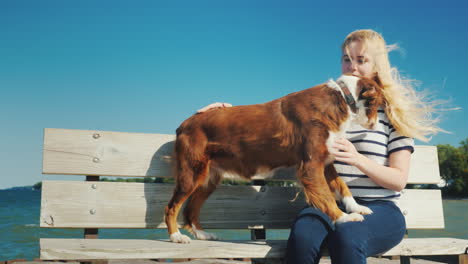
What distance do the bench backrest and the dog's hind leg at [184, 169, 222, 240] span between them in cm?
16

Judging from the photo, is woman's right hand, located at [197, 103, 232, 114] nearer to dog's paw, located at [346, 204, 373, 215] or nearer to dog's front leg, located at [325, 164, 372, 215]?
dog's front leg, located at [325, 164, 372, 215]

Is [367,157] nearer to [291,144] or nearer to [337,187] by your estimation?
[337,187]

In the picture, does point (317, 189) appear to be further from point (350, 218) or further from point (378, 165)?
point (378, 165)

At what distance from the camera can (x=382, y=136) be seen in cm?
280

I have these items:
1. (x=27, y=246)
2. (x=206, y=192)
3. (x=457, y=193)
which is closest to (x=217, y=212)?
(x=206, y=192)

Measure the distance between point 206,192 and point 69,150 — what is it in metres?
1.08

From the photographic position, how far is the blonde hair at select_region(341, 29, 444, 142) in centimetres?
274

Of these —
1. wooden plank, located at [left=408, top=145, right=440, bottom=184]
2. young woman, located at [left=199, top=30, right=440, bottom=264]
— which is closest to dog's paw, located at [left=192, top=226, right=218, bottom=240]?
young woman, located at [left=199, top=30, right=440, bottom=264]

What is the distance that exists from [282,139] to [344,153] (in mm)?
416

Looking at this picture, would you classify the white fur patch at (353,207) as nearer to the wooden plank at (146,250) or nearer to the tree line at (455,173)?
the wooden plank at (146,250)

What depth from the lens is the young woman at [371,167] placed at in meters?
2.23

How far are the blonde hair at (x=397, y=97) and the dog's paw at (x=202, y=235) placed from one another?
Answer: 152cm

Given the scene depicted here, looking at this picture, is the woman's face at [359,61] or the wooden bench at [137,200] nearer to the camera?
the wooden bench at [137,200]

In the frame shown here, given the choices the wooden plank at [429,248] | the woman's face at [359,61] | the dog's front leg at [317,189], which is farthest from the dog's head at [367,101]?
the wooden plank at [429,248]
